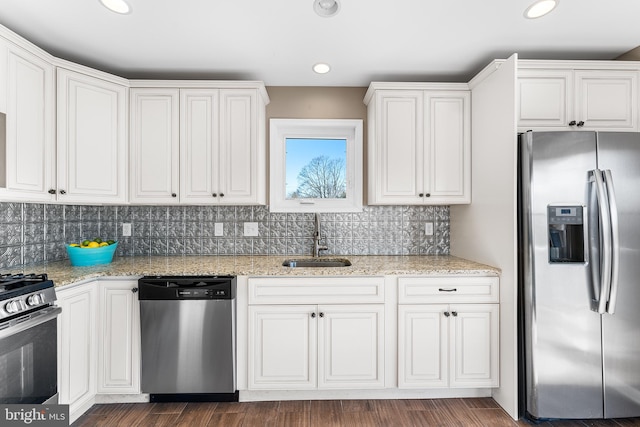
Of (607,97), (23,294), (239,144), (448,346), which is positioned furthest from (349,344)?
(607,97)

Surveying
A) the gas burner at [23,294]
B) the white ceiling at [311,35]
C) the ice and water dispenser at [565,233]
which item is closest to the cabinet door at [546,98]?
the white ceiling at [311,35]

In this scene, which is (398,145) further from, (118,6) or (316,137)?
(118,6)

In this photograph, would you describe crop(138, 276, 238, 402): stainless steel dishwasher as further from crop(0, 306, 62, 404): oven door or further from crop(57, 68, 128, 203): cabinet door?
crop(57, 68, 128, 203): cabinet door

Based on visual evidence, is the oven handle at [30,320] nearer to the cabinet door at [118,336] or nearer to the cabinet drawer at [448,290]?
the cabinet door at [118,336]

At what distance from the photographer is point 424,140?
8.41 ft

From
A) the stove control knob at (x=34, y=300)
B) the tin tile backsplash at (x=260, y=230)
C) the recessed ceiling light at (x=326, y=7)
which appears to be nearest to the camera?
the stove control knob at (x=34, y=300)

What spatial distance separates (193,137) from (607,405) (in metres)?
3.18

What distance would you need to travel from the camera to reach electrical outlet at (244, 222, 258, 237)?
288 centimetres

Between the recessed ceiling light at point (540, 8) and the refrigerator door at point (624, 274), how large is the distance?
0.76 meters

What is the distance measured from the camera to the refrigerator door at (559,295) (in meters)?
1.90

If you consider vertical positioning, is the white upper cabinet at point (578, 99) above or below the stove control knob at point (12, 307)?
above

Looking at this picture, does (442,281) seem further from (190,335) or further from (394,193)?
(190,335)

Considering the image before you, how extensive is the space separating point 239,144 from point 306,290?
3.97 feet

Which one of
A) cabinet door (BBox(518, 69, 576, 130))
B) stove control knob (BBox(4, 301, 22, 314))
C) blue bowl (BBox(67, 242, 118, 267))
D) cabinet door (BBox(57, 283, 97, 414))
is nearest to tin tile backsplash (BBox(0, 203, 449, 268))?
blue bowl (BBox(67, 242, 118, 267))
